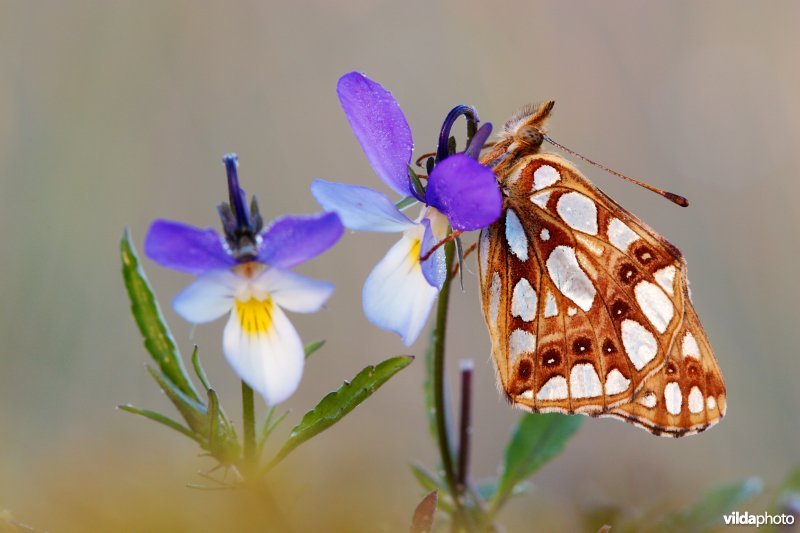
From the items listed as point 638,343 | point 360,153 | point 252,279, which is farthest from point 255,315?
point 360,153

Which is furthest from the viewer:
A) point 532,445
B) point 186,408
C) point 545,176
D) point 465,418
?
point 532,445

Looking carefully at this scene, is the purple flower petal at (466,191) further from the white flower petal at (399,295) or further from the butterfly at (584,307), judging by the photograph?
the butterfly at (584,307)

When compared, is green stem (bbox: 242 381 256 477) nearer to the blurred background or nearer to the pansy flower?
the pansy flower

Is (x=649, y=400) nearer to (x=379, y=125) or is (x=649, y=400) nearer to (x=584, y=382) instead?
(x=584, y=382)

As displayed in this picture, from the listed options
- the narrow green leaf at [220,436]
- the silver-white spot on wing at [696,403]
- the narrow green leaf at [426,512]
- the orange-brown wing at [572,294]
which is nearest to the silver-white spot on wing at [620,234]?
the orange-brown wing at [572,294]

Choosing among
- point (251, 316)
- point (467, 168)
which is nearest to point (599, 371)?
point (467, 168)

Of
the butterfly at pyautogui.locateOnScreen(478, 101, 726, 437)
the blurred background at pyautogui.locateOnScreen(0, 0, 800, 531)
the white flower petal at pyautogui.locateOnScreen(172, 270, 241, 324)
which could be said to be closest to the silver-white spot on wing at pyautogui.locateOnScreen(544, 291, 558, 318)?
the butterfly at pyautogui.locateOnScreen(478, 101, 726, 437)
